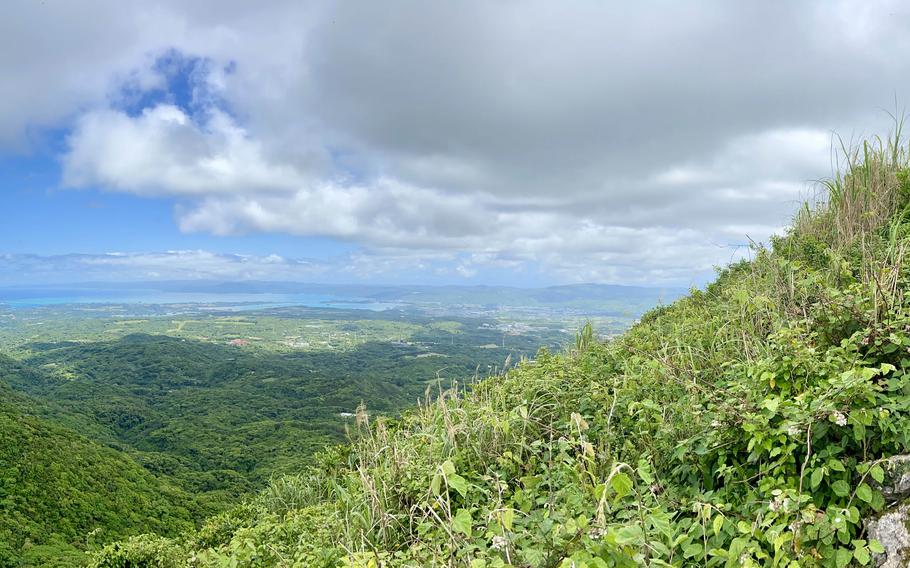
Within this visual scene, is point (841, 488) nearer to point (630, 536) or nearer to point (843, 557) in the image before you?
point (843, 557)

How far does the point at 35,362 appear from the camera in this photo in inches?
5389

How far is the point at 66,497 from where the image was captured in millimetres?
45281

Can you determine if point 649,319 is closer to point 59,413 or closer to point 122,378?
point 59,413

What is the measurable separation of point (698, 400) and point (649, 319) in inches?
231

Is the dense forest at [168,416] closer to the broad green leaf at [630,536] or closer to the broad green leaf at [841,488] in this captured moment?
the broad green leaf at [630,536]

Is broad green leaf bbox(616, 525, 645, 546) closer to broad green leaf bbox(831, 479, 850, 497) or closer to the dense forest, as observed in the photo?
broad green leaf bbox(831, 479, 850, 497)

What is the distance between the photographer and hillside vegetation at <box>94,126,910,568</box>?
2.26 meters

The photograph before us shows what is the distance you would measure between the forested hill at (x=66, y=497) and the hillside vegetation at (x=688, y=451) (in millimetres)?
37933

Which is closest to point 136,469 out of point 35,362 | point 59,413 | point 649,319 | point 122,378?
point 59,413

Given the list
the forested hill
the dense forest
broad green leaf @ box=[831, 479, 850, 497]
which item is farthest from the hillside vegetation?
the forested hill

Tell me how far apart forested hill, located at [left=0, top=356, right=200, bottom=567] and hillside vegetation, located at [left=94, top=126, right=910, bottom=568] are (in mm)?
37933

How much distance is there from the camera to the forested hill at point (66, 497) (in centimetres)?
3672

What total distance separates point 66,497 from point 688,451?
194 ft

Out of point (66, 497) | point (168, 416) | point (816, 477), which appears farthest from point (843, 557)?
point (168, 416)
